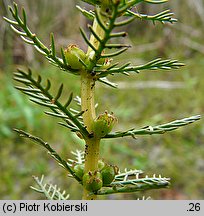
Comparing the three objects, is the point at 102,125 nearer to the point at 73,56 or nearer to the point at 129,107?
the point at 73,56

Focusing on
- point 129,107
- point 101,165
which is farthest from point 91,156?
point 129,107

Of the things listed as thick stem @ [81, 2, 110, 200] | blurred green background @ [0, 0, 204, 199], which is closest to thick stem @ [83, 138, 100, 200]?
thick stem @ [81, 2, 110, 200]

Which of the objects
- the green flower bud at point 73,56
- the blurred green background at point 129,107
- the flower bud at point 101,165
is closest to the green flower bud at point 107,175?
the flower bud at point 101,165

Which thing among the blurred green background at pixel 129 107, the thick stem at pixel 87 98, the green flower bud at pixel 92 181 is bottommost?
the green flower bud at pixel 92 181

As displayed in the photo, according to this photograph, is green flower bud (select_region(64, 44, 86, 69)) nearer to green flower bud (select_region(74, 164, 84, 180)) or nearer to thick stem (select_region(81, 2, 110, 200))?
thick stem (select_region(81, 2, 110, 200))

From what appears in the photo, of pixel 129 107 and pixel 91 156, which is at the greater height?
pixel 129 107

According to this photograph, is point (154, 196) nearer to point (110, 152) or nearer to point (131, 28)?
point (110, 152)

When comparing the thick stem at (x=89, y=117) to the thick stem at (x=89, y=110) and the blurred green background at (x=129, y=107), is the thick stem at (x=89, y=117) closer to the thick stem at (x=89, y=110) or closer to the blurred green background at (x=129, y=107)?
the thick stem at (x=89, y=110)
